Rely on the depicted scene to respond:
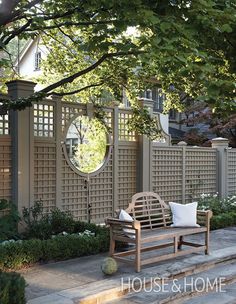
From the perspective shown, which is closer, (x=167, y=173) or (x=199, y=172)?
(x=167, y=173)

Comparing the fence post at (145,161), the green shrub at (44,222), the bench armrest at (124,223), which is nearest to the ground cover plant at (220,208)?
the fence post at (145,161)

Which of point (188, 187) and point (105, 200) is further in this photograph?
point (188, 187)

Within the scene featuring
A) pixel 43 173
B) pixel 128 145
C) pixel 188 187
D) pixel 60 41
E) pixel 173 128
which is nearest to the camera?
pixel 43 173

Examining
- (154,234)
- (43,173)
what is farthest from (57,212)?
(154,234)

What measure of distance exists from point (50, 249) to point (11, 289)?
7.84 feet

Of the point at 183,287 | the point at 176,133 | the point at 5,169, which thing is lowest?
the point at 183,287

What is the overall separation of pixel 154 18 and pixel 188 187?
7.21 metres

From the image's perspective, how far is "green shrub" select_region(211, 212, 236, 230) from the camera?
9.23 m

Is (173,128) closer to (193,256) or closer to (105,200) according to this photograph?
(105,200)

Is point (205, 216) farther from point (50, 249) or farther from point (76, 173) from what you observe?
point (76, 173)

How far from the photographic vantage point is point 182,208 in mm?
6887

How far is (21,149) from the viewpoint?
7266mm

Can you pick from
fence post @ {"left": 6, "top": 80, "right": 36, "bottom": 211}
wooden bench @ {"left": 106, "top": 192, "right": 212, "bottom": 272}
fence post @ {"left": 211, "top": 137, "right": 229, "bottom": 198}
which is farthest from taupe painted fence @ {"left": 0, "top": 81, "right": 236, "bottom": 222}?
wooden bench @ {"left": 106, "top": 192, "right": 212, "bottom": 272}

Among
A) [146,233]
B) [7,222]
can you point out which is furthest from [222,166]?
[7,222]
